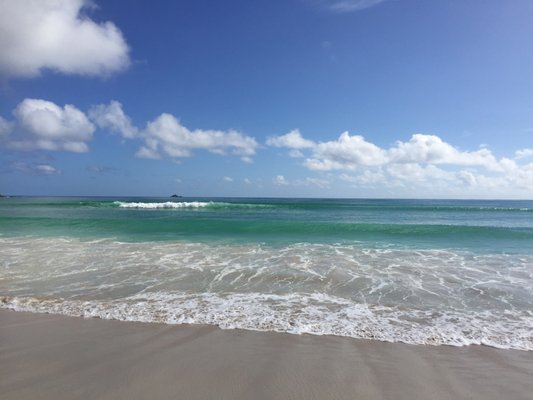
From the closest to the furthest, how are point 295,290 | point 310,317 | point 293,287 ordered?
point 310,317, point 295,290, point 293,287

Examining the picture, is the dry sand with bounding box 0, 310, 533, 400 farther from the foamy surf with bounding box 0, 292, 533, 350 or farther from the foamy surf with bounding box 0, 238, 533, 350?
the foamy surf with bounding box 0, 238, 533, 350

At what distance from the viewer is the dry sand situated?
3.08 m

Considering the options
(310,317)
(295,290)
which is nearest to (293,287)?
(295,290)

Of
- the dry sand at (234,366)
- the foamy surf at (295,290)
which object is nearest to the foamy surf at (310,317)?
the foamy surf at (295,290)

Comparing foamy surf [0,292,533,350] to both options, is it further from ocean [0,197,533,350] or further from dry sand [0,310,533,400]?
dry sand [0,310,533,400]

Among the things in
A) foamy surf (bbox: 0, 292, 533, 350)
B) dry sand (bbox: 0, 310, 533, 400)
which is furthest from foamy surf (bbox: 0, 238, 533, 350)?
dry sand (bbox: 0, 310, 533, 400)

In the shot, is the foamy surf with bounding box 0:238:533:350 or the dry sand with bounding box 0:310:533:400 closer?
the dry sand with bounding box 0:310:533:400

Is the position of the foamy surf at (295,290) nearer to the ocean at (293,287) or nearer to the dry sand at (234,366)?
the ocean at (293,287)

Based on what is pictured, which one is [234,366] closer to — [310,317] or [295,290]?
[310,317]

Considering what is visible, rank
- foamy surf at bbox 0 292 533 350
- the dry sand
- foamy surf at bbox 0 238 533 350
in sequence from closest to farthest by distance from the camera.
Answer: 1. the dry sand
2. foamy surf at bbox 0 292 533 350
3. foamy surf at bbox 0 238 533 350

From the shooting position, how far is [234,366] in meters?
3.56

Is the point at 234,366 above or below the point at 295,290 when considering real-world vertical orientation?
above

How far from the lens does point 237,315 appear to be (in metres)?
5.25

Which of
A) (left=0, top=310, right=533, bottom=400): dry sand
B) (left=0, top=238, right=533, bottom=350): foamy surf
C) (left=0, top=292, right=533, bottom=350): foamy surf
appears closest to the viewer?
(left=0, top=310, right=533, bottom=400): dry sand
